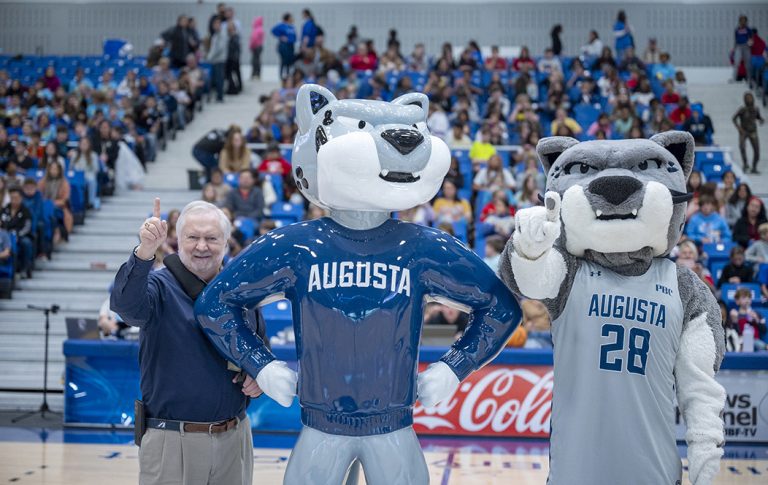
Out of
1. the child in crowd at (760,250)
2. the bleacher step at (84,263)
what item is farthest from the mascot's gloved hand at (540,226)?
the bleacher step at (84,263)

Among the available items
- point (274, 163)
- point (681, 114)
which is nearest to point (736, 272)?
point (681, 114)

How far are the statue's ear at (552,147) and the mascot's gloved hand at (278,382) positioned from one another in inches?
52.4

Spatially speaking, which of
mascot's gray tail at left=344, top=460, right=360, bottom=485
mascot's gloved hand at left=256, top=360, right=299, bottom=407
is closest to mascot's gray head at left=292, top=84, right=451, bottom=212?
mascot's gloved hand at left=256, top=360, right=299, bottom=407

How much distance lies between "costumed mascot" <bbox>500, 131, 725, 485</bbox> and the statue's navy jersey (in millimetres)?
207

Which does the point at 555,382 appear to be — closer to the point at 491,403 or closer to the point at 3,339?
the point at 491,403

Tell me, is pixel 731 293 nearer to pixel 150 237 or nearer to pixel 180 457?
pixel 180 457

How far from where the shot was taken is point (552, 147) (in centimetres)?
419

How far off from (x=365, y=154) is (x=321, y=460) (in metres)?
1.12

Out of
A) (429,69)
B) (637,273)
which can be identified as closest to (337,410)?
(637,273)

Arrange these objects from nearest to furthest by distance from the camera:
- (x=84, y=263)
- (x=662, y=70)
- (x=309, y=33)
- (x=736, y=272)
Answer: (x=736, y=272), (x=84, y=263), (x=662, y=70), (x=309, y=33)

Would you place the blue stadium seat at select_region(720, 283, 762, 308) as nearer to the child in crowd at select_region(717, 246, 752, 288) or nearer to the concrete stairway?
the child in crowd at select_region(717, 246, 752, 288)

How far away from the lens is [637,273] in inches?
156

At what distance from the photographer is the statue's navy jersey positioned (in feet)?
12.6

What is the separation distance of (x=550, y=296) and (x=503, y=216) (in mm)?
6717
